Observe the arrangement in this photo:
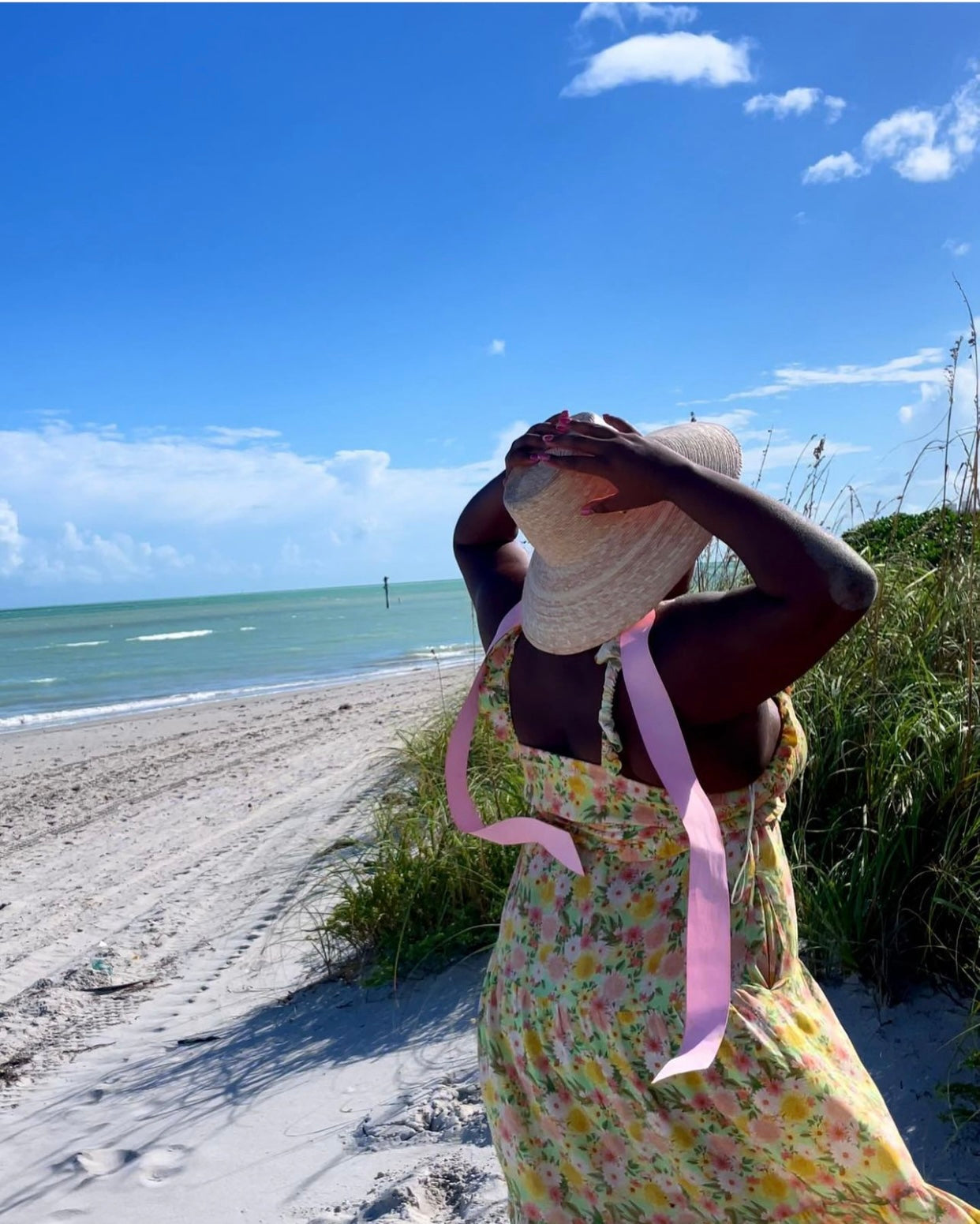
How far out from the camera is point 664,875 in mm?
1738

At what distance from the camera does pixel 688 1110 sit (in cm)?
161

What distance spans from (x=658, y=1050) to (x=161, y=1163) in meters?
2.29

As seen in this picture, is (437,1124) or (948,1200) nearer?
(948,1200)

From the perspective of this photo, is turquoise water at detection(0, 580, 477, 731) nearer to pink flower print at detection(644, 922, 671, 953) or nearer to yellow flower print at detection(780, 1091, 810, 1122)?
pink flower print at detection(644, 922, 671, 953)

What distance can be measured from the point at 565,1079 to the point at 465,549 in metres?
1.12

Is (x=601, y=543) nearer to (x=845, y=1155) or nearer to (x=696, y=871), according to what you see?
(x=696, y=871)

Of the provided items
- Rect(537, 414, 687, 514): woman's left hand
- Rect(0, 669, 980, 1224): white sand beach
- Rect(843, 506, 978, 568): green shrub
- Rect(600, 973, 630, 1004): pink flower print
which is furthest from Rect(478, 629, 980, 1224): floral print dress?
Rect(843, 506, 978, 568): green shrub

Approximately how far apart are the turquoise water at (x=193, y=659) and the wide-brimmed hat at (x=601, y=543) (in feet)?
18.4

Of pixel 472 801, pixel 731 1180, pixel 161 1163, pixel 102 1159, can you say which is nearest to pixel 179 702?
pixel 102 1159

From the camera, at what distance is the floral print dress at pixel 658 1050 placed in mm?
1552

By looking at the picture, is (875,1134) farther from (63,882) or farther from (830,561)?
(63,882)

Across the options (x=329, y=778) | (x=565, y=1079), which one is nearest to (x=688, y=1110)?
(x=565, y=1079)

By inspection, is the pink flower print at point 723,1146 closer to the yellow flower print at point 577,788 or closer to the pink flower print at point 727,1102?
the pink flower print at point 727,1102

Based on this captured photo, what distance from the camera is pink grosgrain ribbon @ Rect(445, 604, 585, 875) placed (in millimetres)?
1840
